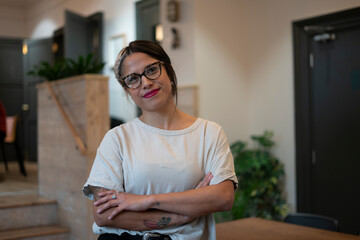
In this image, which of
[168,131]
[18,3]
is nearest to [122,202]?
[168,131]

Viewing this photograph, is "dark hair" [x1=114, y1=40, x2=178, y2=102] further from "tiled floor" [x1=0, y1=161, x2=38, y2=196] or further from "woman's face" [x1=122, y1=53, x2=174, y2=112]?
"tiled floor" [x1=0, y1=161, x2=38, y2=196]

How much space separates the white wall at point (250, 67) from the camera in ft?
16.7

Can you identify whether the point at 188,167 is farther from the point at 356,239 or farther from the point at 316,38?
the point at 316,38

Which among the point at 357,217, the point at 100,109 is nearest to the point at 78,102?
the point at 100,109

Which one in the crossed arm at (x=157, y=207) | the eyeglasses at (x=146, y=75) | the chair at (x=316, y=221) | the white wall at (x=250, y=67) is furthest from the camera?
the white wall at (x=250, y=67)

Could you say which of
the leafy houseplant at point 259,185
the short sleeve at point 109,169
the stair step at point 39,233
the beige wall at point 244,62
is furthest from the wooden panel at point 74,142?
the short sleeve at point 109,169

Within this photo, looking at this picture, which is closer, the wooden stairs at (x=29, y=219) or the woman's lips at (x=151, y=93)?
the woman's lips at (x=151, y=93)

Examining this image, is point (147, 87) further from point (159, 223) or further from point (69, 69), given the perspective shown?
point (69, 69)

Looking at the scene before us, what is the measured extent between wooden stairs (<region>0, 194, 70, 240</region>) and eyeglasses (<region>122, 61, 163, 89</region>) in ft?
9.49

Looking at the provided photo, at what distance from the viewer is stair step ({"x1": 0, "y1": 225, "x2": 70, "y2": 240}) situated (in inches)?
154

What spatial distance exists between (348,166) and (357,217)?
1.77ft

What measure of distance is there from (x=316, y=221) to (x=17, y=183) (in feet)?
13.4

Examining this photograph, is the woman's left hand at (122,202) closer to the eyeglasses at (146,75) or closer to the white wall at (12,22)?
the eyeglasses at (146,75)

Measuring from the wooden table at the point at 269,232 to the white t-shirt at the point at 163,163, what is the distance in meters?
0.72
